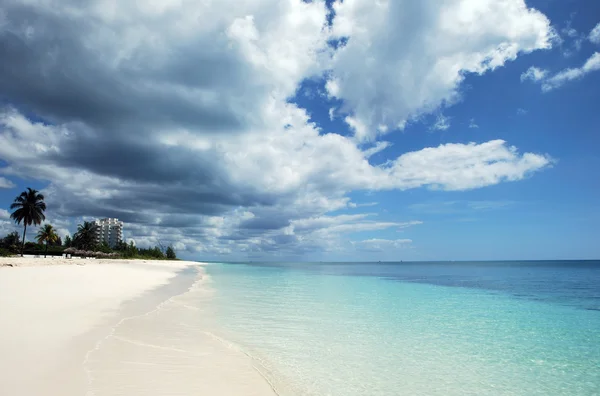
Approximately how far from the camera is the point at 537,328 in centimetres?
1511

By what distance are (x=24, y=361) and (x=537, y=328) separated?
1810 centimetres

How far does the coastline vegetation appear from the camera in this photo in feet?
224

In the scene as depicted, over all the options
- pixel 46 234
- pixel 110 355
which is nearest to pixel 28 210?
pixel 46 234

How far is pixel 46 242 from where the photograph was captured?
83188 mm

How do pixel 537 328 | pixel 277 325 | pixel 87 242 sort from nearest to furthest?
pixel 277 325 < pixel 537 328 < pixel 87 242

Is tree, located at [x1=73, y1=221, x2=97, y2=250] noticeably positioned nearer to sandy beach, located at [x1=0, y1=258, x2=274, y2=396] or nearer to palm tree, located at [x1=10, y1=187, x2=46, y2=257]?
palm tree, located at [x1=10, y1=187, x2=46, y2=257]

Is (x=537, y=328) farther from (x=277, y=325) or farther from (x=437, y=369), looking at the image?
(x=277, y=325)

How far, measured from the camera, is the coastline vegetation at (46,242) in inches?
2685

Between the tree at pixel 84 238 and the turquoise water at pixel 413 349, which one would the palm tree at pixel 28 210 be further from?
the turquoise water at pixel 413 349

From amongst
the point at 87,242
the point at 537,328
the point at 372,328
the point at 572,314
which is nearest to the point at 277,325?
the point at 372,328

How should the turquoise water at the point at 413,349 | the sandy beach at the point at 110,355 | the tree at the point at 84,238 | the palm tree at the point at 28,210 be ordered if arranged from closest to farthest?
the sandy beach at the point at 110,355 → the turquoise water at the point at 413,349 → the palm tree at the point at 28,210 → the tree at the point at 84,238

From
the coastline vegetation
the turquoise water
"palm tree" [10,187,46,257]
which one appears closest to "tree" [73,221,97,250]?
the coastline vegetation

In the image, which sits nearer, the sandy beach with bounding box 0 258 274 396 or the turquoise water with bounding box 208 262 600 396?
the sandy beach with bounding box 0 258 274 396

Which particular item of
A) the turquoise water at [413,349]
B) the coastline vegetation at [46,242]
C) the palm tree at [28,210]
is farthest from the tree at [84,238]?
the turquoise water at [413,349]
